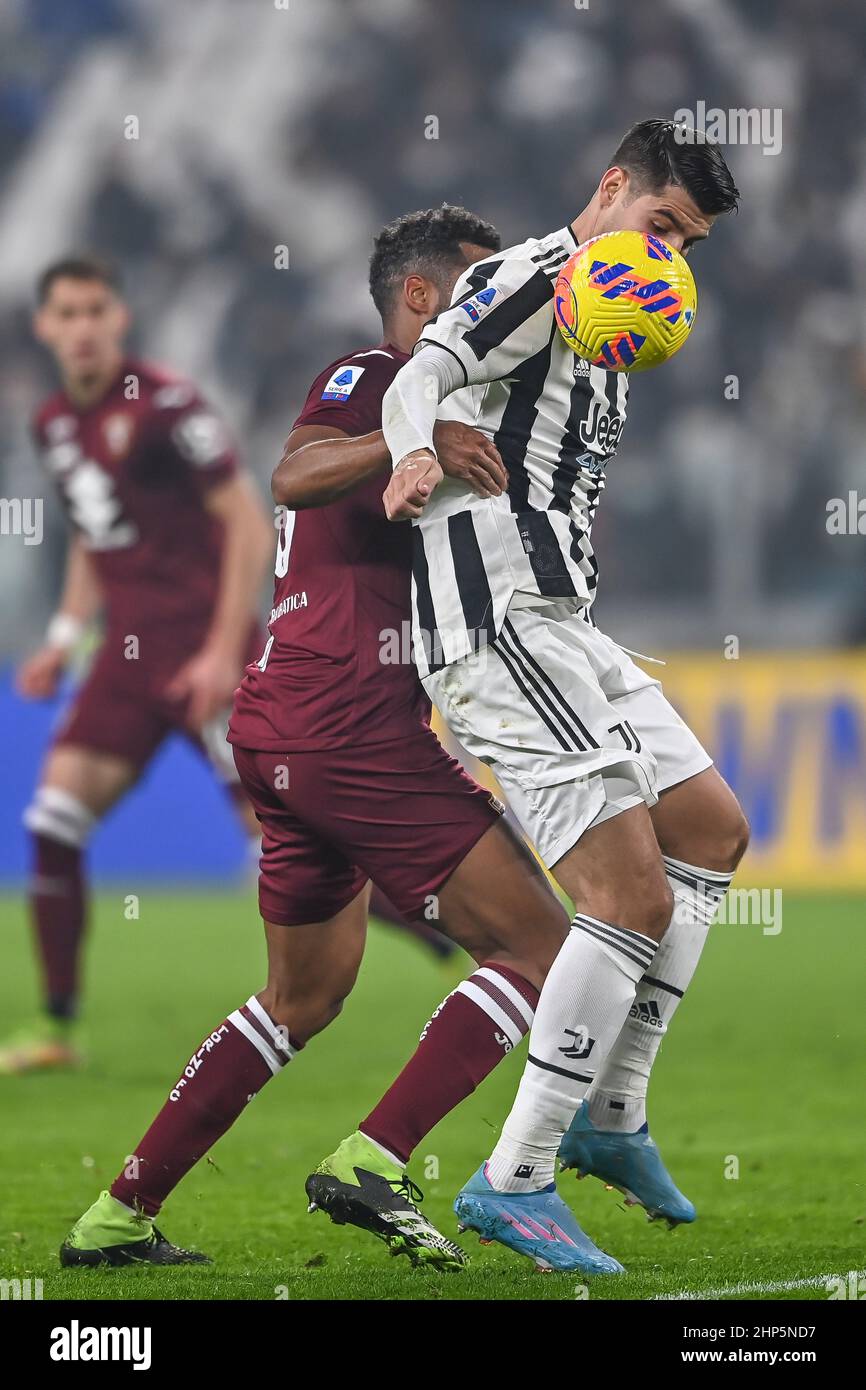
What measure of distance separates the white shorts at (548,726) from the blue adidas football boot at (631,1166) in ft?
2.05

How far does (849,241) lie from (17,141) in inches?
295

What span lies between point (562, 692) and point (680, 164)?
3.32 ft

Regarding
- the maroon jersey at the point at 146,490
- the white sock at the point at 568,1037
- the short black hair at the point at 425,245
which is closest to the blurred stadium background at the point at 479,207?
the maroon jersey at the point at 146,490

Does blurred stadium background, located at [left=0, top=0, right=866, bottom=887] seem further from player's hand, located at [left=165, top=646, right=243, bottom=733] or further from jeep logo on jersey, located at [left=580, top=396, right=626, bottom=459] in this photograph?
jeep logo on jersey, located at [left=580, top=396, right=626, bottom=459]

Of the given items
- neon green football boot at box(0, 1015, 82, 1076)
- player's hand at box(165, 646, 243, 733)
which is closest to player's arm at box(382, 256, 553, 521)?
player's hand at box(165, 646, 243, 733)

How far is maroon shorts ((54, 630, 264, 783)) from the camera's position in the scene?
7.20 m

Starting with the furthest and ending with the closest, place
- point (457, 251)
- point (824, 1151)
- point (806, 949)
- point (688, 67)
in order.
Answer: point (688, 67)
point (806, 949)
point (824, 1151)
point (457, 251)

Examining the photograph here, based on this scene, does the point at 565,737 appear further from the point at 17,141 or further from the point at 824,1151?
the point at 17,141

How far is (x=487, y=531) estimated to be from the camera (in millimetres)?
3506

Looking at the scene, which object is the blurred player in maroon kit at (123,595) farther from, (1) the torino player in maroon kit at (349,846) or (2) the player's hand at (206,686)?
(1) the torino player in maroon kit at (349,846)

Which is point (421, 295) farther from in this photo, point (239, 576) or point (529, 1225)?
point (239, 576)

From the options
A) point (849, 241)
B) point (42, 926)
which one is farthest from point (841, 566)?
point (42, 926)

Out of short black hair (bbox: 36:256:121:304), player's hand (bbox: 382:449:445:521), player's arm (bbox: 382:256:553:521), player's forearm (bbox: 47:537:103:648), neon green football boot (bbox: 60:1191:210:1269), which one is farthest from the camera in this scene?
short black hair (bbox: 36:256:121:304)

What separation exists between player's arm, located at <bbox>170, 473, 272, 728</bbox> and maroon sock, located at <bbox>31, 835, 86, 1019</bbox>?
739 mm
